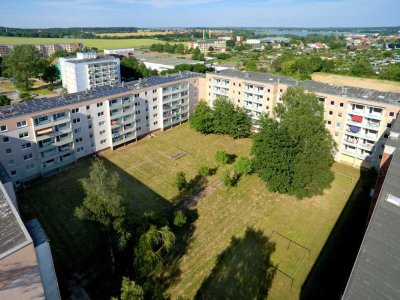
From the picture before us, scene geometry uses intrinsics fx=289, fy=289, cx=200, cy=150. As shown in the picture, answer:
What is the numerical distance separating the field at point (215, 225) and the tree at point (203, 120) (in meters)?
8.35

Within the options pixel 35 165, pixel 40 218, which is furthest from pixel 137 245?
pixel 35 165

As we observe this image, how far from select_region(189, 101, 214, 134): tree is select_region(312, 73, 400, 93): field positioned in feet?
228

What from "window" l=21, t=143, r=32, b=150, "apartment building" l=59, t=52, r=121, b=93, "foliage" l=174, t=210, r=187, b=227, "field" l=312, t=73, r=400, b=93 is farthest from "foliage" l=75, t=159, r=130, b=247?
"field" l=312, t=73, r=400, b=93

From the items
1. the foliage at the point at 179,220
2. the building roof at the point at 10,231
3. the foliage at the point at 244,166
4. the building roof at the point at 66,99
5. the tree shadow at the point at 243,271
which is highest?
the building roof at the point at 66,99

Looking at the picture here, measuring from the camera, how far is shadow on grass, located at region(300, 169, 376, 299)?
25.7 metres

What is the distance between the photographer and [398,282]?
15.4m

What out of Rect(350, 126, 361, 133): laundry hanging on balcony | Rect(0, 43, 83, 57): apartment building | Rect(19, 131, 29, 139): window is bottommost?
Rect(350, 126, 361, 133): laundry hanging on balcony

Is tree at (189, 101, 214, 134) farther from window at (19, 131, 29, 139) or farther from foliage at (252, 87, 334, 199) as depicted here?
window at (19, 131, 29, 139)

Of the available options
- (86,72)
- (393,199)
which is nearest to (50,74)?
(86,72)

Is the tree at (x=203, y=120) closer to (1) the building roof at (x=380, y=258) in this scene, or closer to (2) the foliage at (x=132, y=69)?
(1) the building roof at (x=380, y=258)

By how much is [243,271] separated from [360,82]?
106 m

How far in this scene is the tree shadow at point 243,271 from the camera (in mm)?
25172

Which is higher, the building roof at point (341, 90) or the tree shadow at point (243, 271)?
the building roof at point (341, 90)

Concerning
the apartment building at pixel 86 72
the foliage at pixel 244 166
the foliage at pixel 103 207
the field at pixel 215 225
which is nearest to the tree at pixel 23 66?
the apartment building at pixel 86 72
